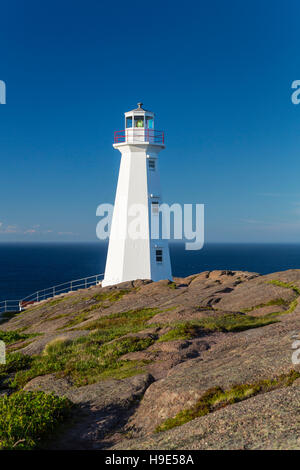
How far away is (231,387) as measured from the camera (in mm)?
8742

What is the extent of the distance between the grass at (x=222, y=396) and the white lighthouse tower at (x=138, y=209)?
85.3 feet

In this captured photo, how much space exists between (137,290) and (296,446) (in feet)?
76.9

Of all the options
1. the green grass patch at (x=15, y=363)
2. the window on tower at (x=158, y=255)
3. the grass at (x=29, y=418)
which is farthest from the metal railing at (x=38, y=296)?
the grass at (x=29, y=418)

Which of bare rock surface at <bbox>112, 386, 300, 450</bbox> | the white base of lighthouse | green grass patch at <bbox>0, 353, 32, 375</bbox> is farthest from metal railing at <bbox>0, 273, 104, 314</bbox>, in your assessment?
bare rock surface at <bbox>112, 386, 300, 450</bbox>

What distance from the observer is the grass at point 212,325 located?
14211 millimetres

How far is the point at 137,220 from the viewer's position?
35.3m

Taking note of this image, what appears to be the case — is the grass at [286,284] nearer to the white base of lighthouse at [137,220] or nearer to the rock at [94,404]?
the rock at [94,404]

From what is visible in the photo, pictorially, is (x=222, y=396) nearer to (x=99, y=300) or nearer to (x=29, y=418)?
(x=29, y=418)

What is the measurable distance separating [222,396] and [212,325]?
6.65 m

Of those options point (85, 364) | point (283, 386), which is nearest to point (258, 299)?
point (85, 364)

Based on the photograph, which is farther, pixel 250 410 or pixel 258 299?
pixel 258 299

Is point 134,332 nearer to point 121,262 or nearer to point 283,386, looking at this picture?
point 283,386

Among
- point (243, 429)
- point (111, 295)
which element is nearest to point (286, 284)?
point (111, 295)
